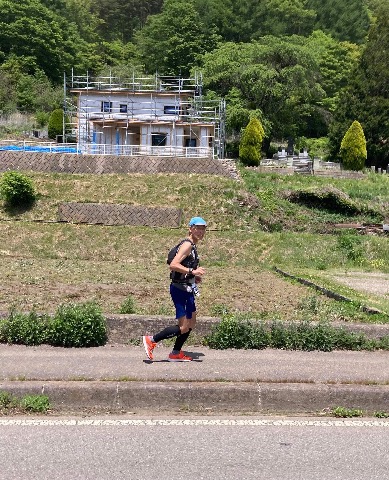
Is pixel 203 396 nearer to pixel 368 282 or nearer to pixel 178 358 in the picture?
pixel 178 358

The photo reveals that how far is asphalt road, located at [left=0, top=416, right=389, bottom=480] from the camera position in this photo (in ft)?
15.8

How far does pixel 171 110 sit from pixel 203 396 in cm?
3635

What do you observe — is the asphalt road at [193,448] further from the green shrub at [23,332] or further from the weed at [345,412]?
the green shrub at [23,332]

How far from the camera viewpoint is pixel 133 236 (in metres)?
25.0

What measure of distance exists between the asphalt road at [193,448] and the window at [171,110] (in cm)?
3646

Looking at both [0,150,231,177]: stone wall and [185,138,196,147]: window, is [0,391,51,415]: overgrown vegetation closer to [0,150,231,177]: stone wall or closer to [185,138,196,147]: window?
[0,150,231,177]: stone wall

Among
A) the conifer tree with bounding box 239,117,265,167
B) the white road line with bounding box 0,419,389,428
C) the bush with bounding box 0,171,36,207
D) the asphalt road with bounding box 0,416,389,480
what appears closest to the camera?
the asphalt road with bounding box 0,416,389,480

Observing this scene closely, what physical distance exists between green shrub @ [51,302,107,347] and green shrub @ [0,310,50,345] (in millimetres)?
124

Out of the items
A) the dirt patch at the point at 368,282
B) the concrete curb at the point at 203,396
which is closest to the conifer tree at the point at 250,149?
the dirt patch at the point at 368,282

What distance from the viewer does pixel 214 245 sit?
24.5m

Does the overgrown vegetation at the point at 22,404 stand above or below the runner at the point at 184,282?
below

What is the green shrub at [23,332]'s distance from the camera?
25.6ft

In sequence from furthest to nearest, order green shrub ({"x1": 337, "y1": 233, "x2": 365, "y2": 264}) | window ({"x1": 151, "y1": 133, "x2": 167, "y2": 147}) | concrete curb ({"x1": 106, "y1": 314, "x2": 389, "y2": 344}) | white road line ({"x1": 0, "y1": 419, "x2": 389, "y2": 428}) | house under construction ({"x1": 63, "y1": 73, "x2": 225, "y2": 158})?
window ({"x1": 151, "y1": 133, "x2": 167, "y2": 147})
house under construction ({"x1": 63, "y1": 73, "x2": 225, "y2": 158})
green shrub ({"x1": 337, "y1": 233, "x2": 365, "y2": 264})
concrete curb ({"x1": 106, "y1": 314, "x2": 389, "y2": 344})
white road line ({"x1": 0, "y1": 419, "x2": 389, "y2": 428})

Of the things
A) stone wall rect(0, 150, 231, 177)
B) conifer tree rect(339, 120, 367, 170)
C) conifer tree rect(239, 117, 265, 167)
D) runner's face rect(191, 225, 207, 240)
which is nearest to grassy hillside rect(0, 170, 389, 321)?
stone wall rect(0, 150, 231, 177)
